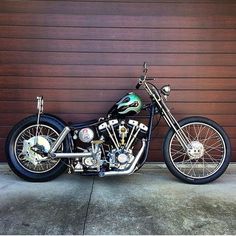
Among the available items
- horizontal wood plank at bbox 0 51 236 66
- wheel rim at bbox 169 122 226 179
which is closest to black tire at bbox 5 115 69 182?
horizontal wood plank at bbox 0 51 236 66

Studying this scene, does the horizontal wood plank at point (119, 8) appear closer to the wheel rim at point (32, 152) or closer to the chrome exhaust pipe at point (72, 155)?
the wheel rim at point (32, 152)

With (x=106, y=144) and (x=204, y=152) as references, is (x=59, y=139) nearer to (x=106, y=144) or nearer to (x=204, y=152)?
(x=106, y=144)

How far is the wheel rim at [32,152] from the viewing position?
3.15 metres

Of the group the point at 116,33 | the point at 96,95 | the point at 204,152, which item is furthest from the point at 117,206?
the point at 116,33

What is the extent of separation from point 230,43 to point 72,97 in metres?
2.01

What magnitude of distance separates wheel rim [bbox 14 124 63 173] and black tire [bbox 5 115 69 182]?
0.03 meters

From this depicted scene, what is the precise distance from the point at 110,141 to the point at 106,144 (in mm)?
60

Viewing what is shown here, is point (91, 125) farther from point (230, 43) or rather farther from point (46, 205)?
point (230, 43)

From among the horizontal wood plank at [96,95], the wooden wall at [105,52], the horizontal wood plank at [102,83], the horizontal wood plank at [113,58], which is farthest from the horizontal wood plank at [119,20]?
the horizontal wood plank at [96,95]

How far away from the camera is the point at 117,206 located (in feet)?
8.36

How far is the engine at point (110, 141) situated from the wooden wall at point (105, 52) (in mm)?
517

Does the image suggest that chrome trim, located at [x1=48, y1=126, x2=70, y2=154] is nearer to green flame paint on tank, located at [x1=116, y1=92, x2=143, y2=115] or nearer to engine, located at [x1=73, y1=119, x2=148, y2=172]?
engine, located at [x1=73, y1=119, x2=148, y2=172]

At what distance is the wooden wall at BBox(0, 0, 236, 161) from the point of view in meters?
3.48

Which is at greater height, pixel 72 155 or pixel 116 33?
pixel 116 33
